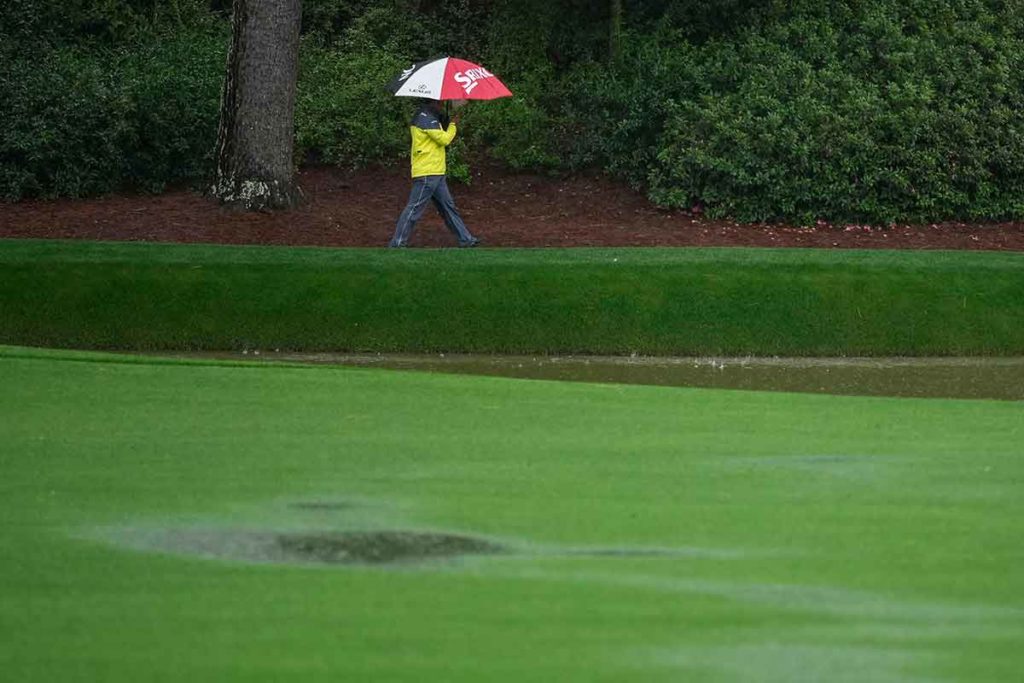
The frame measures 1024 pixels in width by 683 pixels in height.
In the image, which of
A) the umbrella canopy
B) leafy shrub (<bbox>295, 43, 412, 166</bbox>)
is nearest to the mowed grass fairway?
the umbrella canopy

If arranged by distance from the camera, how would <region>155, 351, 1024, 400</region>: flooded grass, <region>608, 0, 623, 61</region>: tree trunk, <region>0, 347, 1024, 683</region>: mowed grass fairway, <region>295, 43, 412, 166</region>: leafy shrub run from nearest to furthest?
<region>0, 347, 1024, 683</region>: mowed grass fairway
<region>155, 351, 1024, 400</region>: flooded grass
<region>295, 43, 412, 166</region>: leafy shrub
<region>608, 0, 623, 61</region>: tree trunk

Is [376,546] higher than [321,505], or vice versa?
[376,546]

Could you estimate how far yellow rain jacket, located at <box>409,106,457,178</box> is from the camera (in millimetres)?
16281

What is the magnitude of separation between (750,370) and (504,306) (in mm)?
2094

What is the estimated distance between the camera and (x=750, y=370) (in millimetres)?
13156

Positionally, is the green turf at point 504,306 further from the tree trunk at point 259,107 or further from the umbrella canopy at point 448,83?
the tree trunk at point 259,107

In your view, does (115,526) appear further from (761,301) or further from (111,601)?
(761,301)

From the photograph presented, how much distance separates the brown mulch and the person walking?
1145mm

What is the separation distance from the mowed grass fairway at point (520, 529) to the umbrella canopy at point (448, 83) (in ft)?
27.5

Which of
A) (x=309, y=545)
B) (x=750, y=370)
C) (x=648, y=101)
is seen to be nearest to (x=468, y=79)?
(x=648, y=101)

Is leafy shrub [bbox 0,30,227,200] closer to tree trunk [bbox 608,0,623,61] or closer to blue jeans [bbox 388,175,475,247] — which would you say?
blue jeans [bbox 388,175,475,247]

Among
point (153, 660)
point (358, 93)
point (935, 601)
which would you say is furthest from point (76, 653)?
point (358, 93)

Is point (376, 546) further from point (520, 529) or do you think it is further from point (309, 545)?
point (520, 529)

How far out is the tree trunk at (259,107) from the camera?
18562mm
